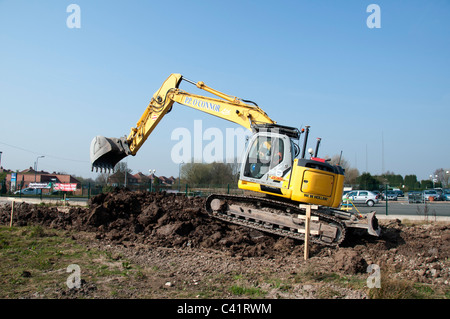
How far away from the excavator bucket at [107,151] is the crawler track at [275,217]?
4.30 metres

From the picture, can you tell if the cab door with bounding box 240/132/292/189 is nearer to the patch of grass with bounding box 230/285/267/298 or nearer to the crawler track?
the crawler track

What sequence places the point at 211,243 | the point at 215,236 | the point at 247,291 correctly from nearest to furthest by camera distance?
the point at 247,291 → the point at 211,243 → the point at 215,236

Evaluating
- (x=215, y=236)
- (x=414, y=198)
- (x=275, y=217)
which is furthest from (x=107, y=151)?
(x=414, y=198)

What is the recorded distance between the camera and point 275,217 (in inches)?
404

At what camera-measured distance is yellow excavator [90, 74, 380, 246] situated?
9.52 m

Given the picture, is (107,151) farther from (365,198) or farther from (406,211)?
(365,198)

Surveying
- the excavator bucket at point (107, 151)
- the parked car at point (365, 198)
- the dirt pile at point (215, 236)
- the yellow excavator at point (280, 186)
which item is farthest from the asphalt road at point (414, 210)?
the excavator bucket at point (107, 151)

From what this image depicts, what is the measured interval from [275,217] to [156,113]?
5858 mm

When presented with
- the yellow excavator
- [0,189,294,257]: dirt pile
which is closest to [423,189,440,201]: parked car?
the yellow excavator

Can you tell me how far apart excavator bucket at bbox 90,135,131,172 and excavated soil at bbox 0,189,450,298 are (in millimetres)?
1104

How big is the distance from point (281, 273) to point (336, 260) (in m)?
1.25
